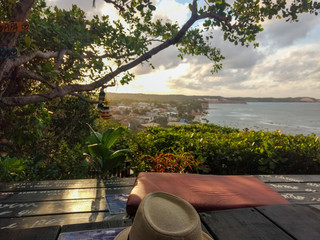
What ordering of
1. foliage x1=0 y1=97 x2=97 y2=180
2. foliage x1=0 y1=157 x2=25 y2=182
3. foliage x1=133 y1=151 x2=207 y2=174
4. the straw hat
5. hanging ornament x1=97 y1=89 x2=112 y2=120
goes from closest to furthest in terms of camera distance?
the straw hat → foliage x1=0 y1=157 x2=25 y2=182 → foliage x1=133 y1=151 x2=207 y2=174 → foliage x1=0 y1=97 x2=97 y2=180 → hanging ornament x1=97 y1=89 x2=112 y2=120

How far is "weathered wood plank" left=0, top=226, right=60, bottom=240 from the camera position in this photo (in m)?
1.19

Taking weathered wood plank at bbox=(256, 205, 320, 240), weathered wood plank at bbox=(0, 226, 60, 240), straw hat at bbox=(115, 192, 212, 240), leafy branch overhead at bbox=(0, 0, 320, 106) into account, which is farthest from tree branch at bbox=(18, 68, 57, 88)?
weathered wood plank at bbox=(256, 205, 320, 240)

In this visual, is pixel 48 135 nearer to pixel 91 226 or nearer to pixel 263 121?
pixel 91 226

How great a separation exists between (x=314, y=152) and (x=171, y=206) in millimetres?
4200

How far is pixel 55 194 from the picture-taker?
6.64 ft

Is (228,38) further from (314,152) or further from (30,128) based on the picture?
(30,128)

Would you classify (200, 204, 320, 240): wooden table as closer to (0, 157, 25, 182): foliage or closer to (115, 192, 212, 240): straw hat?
(115, 192, 212, 240): straw hat

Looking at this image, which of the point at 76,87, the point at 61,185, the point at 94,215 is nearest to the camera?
the point at 94,215

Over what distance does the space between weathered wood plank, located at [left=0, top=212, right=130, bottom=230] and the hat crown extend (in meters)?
0.66

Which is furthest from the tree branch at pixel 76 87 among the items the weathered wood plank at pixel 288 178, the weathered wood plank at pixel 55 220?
the weathered wood plank at pixel 288 178

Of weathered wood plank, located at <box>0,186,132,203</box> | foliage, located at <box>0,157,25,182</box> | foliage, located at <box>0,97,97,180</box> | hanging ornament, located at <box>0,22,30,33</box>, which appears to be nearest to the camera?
weathered wood plank, located at <box>0,186,132,203</box>

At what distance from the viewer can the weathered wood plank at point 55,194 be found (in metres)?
1.91

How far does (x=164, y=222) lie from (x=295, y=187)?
2.25 m

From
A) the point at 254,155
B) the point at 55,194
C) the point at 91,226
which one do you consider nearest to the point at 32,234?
the point at 91,226
